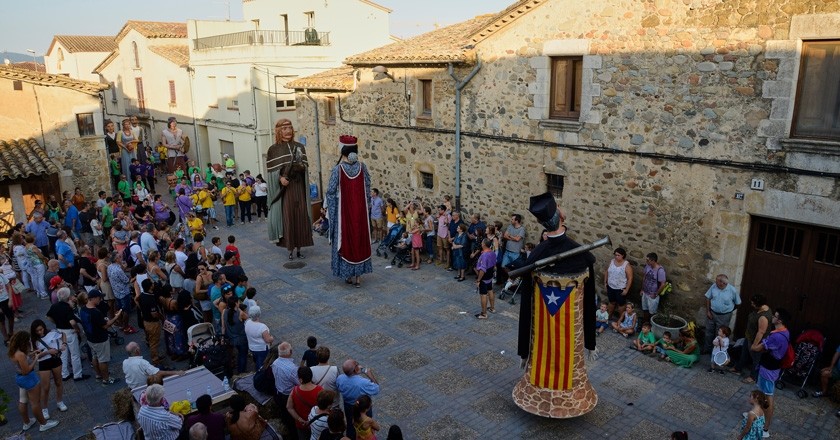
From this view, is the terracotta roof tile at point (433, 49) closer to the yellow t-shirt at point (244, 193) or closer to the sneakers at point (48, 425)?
the yellow t-shirt at point (244, 193)

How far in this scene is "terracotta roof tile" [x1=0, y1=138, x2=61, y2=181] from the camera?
15.7 metres

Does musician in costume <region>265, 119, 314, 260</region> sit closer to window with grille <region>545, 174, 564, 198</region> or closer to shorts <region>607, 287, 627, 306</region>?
window with grille <region>545, 174, 564, 198</region>

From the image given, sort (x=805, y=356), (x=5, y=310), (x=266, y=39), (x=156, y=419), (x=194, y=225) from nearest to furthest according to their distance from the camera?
(x=156, y=419) < (x=805, y=356) < (x=5, y=310) < (x=194, y=225) < (x=266, y=39)

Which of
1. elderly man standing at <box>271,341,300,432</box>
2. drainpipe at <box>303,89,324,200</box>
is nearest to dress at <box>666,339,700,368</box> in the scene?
elderly man standing at <box>271,341,300,432</box>

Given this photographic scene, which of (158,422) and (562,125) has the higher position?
(562,125)

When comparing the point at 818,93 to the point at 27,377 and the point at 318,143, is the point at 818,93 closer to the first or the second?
the point at 27,377

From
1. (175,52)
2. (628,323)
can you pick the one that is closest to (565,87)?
(628,323)

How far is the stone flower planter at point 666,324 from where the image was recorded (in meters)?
10.0

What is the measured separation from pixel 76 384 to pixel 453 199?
8993 mm

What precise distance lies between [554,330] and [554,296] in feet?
1.50

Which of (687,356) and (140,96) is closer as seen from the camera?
(687,356)

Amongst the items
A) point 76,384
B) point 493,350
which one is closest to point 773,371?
point 493,350

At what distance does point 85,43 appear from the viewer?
1631 inches

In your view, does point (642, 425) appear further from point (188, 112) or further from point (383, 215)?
point (188, 112)
